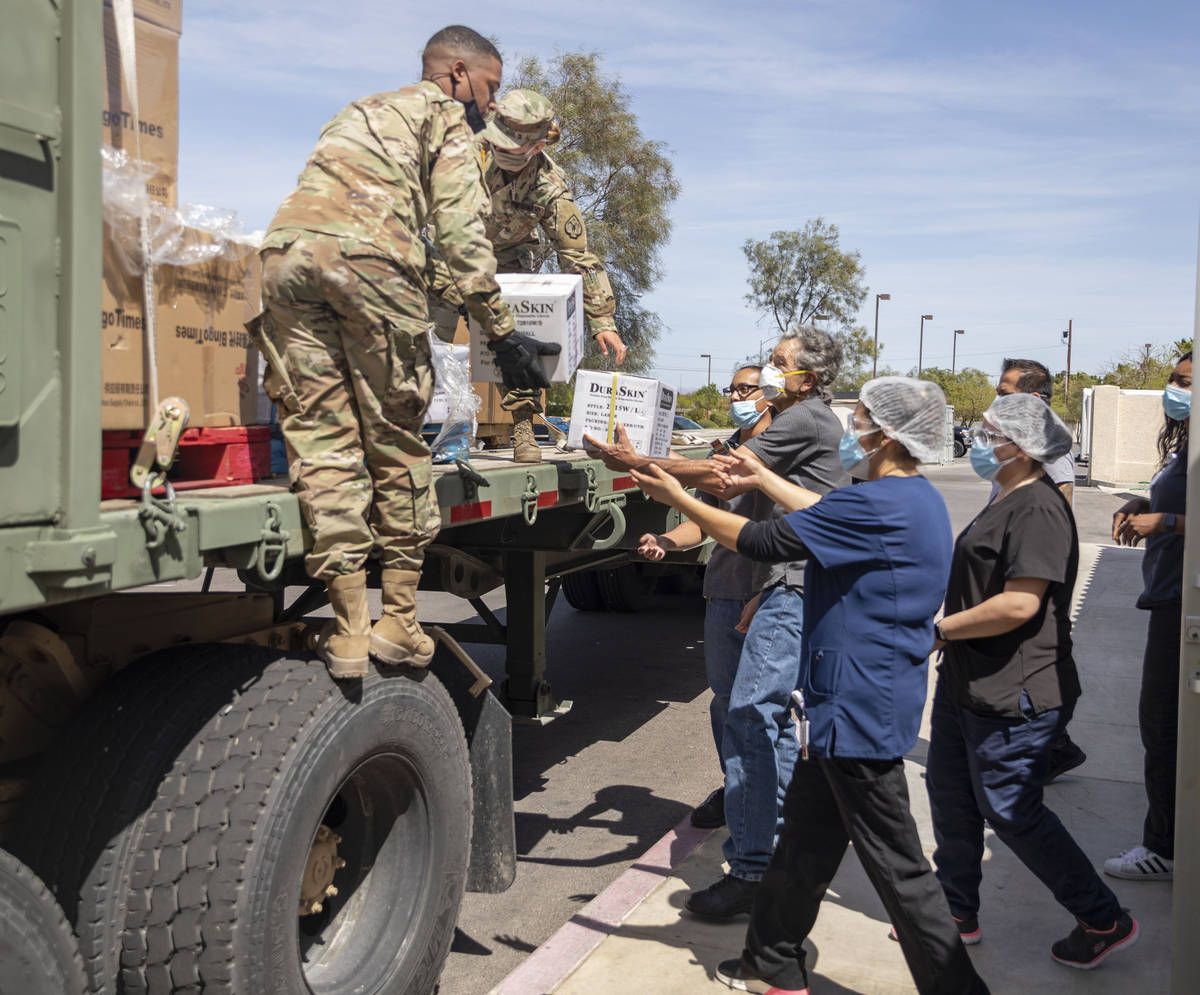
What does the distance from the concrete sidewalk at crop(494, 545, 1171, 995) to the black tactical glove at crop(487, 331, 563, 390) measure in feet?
6.33

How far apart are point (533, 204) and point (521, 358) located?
152 centimetres

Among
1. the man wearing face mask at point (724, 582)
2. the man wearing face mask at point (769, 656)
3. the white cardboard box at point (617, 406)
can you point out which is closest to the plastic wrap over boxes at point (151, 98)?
the man wearing face mask at point (769, 656)

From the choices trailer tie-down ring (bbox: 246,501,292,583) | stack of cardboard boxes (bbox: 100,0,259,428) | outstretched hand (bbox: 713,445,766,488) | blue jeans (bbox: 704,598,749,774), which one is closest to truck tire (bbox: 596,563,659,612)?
blue jeans (bbox: 704,598,749,774)

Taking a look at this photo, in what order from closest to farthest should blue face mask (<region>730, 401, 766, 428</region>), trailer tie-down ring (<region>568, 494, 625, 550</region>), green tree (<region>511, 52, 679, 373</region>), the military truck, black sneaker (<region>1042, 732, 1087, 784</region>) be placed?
the military truck → blue face mask (<region>730, 401, 766, 428</region>) → trailer tie-down ring (<region>568, 494, 625, 550</region>) → black sneaker (<region>1042, 732, 1087, 784</region>) → green tree (<region>511, 52, 679, 373</region>)

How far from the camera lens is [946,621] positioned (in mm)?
3799

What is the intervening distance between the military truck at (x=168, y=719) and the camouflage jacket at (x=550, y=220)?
1212mm

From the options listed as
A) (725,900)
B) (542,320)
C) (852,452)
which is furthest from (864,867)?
(542,320)

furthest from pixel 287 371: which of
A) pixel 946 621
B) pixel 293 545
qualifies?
pixel 946 621

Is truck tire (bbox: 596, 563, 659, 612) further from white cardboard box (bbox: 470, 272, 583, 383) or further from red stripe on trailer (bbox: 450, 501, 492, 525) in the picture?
red stripe on trailer (bbox: 450, 501, 492, 525)

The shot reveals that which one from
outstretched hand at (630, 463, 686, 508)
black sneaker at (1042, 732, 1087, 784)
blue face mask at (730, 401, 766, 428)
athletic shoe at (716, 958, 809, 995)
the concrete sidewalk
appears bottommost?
the concrete sidewalk

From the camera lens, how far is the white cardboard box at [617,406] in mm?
4359

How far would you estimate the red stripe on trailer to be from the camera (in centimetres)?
363

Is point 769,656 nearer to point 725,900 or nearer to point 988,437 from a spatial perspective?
point 725,900

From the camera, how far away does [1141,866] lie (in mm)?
4496
